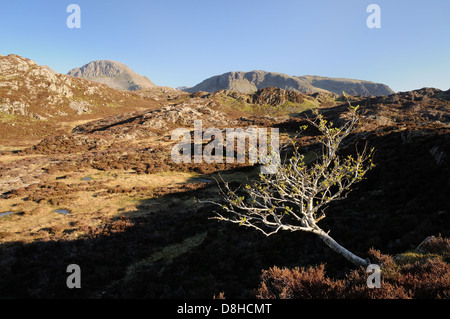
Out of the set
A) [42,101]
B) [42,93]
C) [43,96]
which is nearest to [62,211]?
[42,101]

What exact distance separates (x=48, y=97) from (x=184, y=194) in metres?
92.3

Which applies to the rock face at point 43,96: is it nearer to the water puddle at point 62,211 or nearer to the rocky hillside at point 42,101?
the rocky hillside at point 42,101

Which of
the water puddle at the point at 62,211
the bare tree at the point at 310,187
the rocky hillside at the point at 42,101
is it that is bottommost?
the water puddle at the point at 62,211

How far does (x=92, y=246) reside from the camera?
15266 millimetres

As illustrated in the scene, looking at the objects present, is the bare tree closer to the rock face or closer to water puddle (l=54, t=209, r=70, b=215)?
water puddle (l=54, t=209, r=70, b=215)

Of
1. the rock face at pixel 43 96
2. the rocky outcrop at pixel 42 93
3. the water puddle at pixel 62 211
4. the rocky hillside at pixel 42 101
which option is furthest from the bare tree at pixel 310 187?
the rocky outcrop at pixel 42 93

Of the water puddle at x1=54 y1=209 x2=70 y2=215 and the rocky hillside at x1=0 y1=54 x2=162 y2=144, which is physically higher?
the rocky hillside at x1=0 y1=54 x2=162 y2=144

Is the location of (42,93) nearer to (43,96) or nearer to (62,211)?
(43,96)

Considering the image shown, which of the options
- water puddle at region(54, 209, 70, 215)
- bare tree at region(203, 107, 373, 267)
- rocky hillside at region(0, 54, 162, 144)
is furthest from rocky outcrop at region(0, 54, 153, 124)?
bare tree at region(203, 107, 373, 267)
